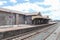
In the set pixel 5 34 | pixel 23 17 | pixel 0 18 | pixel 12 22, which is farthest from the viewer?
pixel 23 17

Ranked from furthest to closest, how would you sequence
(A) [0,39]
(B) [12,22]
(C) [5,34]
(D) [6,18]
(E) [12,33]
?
(B) [12,22] → (D) [6,18] → (E) [12,33] → (C) [5,34] → (A) [0,39]

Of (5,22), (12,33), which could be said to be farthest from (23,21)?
(12,33)

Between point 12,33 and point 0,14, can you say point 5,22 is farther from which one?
point 12,33

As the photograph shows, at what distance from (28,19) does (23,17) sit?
3.09 metres

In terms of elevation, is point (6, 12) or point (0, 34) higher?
point (6, 12)

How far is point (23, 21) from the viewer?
63812 millimetres

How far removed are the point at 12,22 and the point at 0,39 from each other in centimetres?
3214

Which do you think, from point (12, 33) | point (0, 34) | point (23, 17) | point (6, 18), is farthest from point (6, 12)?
point (0, 34)

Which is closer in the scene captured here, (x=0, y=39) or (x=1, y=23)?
(x=0, y=39)

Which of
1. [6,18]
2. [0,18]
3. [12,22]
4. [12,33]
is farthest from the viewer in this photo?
[12,22]

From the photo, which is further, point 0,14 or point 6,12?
point 6,12

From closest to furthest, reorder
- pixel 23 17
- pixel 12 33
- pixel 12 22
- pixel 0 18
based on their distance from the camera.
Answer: pixel 12 33 < pixel 0 18 < pixel 12 22 < pixel 23 17

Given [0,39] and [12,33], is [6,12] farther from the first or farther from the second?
[0,39]

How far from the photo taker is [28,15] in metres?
65.4
